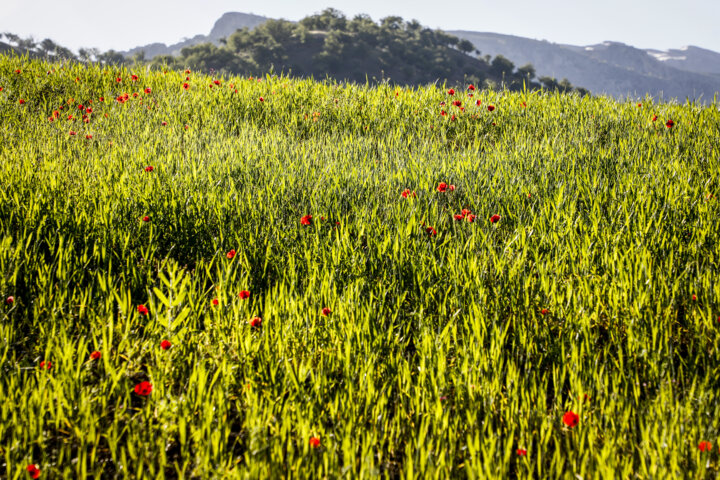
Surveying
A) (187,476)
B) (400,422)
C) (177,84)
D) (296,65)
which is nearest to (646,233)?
(400,422)

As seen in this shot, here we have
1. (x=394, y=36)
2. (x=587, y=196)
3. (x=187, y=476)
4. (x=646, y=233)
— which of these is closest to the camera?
(x=187, y=476)

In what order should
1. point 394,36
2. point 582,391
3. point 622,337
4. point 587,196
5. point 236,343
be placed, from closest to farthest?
point 582,391
point 236,343
point 622,337
point 587,196
point 394,36

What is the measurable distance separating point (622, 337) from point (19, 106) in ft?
20.5

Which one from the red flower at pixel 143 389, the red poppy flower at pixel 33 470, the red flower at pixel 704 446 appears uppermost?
the red flower at pixel 704 446

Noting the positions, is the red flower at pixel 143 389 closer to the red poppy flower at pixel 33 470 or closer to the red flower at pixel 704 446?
the red poppy flower at pixel 33 470

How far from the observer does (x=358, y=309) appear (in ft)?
6.23

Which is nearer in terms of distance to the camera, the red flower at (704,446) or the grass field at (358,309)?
the red flower at (704,446)

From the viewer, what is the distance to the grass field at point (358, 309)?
135 cm

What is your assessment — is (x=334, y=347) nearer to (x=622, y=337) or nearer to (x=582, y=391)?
(x=582, y=391)

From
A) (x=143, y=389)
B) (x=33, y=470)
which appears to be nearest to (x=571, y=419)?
(x=143, y=389)

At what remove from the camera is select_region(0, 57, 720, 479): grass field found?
4.43ft

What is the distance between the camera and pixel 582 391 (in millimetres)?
1490

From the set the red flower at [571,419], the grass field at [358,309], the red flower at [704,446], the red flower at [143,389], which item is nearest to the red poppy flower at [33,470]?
the grass field at [358,309]

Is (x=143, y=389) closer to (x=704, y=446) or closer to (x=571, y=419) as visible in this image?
(x=571, y=419)
